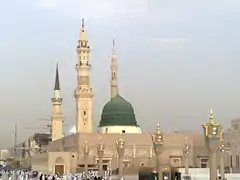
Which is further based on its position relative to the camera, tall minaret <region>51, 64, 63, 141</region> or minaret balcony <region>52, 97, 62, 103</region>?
minaret balcony <region>52, 97, 62, 103</region>

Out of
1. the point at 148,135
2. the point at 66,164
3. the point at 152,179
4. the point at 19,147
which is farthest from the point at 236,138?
the point at 19,147

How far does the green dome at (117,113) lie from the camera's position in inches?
2239

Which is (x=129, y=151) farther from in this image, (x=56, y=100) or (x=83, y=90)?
(x=56, y=100)

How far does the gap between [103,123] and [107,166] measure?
6787mm

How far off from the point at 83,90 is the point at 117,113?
483cm

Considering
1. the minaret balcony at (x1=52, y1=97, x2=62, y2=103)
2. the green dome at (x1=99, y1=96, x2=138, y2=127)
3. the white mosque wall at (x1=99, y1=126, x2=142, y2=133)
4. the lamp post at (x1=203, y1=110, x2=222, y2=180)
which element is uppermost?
the minaret balcony at (x1=52, y1=97, x2=62, y2=103)

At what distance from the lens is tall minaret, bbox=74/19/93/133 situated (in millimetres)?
54344

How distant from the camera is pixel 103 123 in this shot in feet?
190

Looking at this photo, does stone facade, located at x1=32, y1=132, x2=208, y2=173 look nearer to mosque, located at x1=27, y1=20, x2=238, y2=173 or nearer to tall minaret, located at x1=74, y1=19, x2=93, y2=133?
mosque, located at x1=27, y1=20, x2=238, y2=173

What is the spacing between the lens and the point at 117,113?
56875 mm

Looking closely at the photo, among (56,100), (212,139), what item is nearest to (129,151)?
(56,100)

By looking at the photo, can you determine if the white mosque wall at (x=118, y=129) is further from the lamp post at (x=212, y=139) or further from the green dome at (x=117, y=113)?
the lamp post at (x=212, y=139)

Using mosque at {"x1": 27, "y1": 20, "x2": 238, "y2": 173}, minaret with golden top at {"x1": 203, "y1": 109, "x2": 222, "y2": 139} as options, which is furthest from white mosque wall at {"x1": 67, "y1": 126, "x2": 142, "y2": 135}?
minaret with golden top at {"x1": 203, "y1": 109, "x2": 222, "y2": 139}

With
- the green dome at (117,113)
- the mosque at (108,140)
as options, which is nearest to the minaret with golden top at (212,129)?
the mosque at (108,140)
